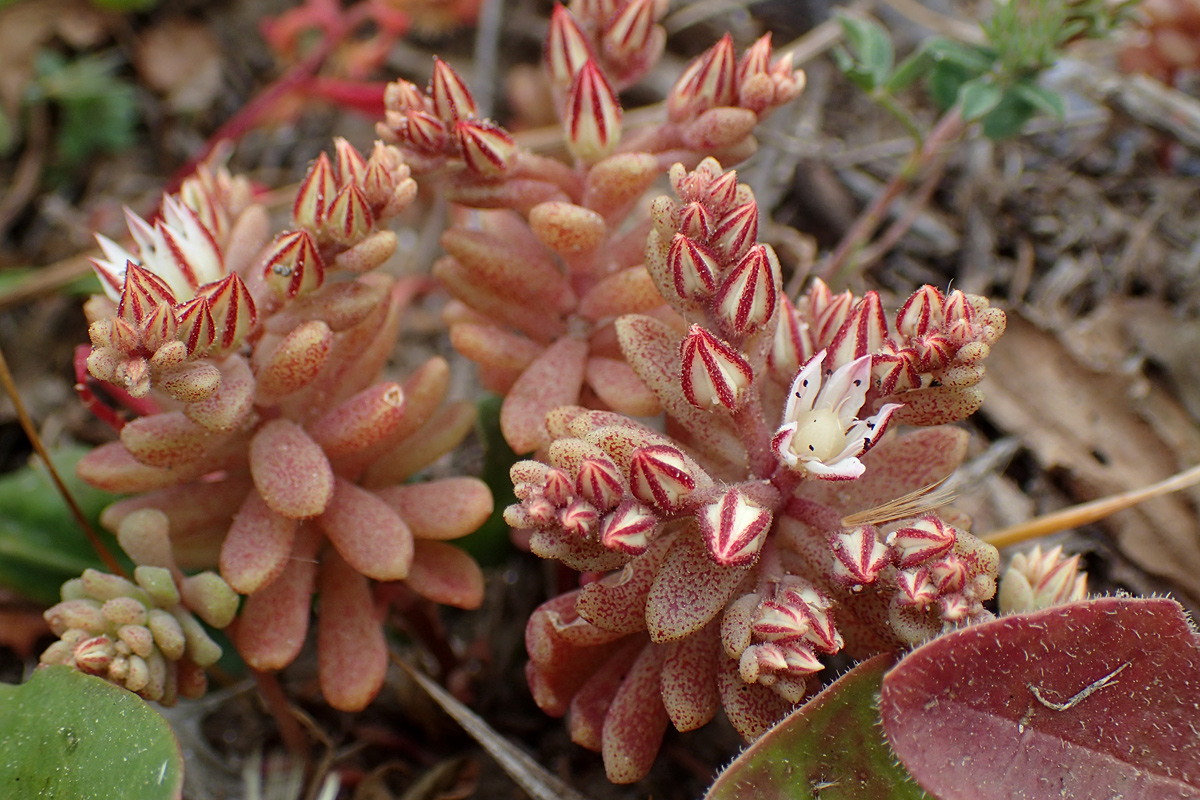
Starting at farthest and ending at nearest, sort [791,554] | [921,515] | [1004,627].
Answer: [791,554]
[921,515]
[1004,627]

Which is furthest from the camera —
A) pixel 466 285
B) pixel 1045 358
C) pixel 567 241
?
pixel 1045 358

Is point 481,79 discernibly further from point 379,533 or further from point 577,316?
point 379,533

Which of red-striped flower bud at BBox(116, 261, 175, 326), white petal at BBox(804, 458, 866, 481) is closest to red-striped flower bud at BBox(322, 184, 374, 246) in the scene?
red-striped flower bud at BBox(116, 261, 175, 326)

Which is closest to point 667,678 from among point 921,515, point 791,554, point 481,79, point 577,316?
point 791,554

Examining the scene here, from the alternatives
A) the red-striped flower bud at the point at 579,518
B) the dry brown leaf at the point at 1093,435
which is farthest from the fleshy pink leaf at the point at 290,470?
the dry brown leaf at the point at 1093,435

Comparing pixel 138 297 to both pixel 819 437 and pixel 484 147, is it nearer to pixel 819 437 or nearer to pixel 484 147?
pixel 484 147

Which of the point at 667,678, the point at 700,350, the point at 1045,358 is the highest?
the point at 700,350
